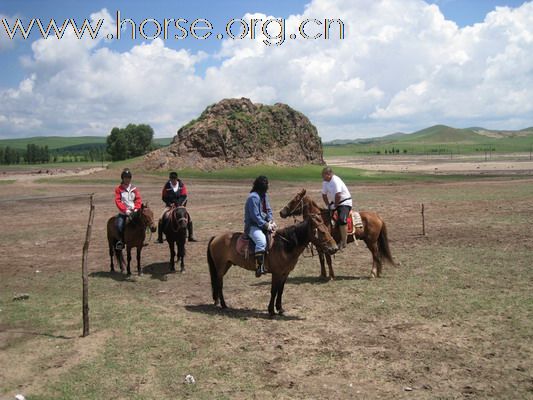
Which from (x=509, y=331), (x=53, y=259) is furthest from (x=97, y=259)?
(x=509, y=331)

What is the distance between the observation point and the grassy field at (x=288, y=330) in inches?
253

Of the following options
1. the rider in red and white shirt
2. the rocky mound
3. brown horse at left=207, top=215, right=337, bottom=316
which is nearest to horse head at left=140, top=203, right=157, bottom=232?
the rider in red and white shirt

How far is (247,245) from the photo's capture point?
921 cm

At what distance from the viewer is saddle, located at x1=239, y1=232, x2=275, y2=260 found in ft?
30.0

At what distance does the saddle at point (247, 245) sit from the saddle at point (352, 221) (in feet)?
10.3

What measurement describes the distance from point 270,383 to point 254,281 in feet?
18.4

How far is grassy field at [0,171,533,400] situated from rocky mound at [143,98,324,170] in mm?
40997

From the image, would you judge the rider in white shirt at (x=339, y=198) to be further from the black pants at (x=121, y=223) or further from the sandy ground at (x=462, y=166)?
the sandy ground at (x=462, y=166)

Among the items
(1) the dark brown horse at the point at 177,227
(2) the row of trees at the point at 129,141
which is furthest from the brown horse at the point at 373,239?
(2) the row of trees at the point at 129,141

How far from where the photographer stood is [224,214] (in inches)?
979

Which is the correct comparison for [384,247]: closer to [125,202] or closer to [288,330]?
[288,330]

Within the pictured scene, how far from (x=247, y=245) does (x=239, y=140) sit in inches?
1952

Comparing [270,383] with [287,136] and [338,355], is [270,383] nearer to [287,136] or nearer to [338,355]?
[338,355]

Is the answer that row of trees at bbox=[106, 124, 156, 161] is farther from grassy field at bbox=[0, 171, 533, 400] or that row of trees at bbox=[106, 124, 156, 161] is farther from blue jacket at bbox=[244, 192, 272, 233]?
blue jacket at bbox=[244, 192, 272, 233]
